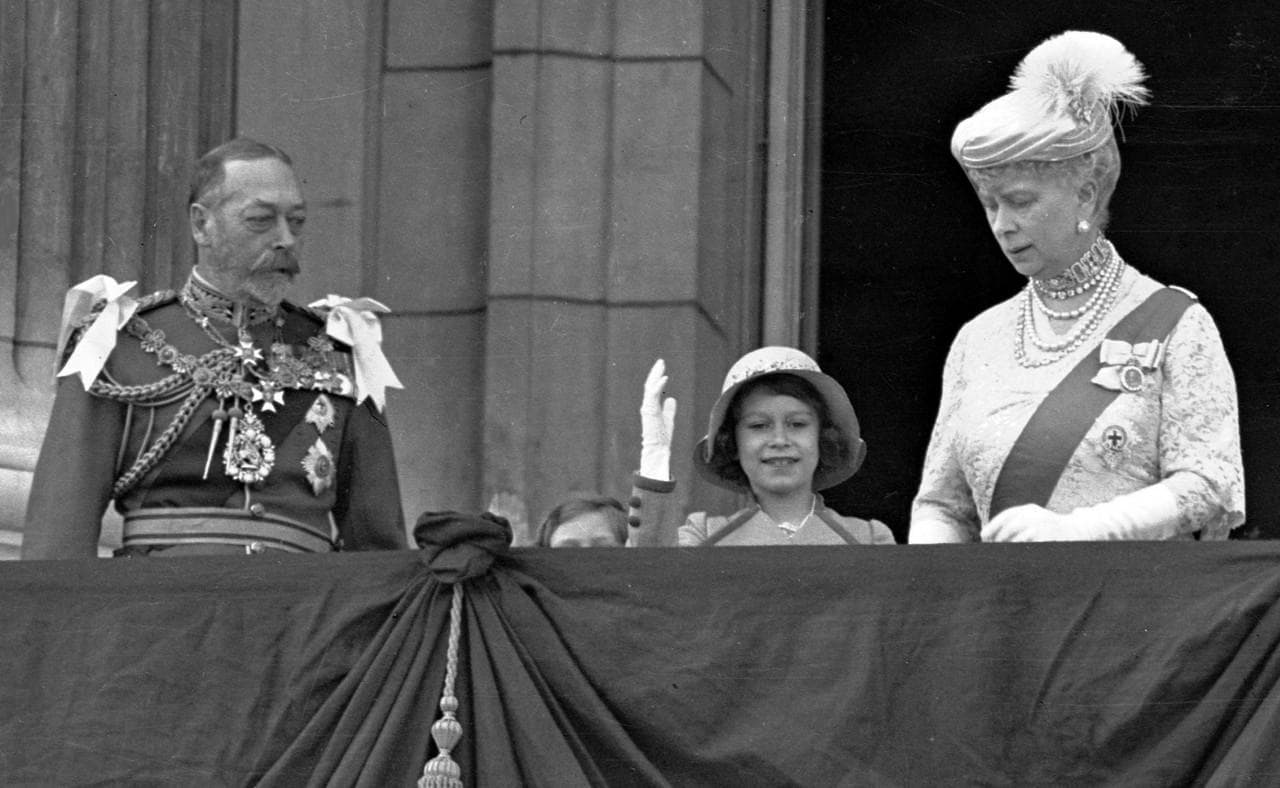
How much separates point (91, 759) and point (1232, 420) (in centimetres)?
199

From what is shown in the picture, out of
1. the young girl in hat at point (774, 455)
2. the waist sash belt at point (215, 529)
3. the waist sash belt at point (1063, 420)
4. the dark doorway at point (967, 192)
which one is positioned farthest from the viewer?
the dark doorway at point (967, 192)

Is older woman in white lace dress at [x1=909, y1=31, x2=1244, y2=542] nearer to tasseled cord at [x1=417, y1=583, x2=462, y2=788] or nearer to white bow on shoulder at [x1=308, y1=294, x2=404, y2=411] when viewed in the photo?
tasseled cord at [x1=417, y1=583, x2=462, y2=788]

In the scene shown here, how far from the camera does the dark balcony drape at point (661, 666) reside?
5906 millimetres

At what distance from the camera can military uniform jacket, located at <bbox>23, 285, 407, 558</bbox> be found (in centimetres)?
695

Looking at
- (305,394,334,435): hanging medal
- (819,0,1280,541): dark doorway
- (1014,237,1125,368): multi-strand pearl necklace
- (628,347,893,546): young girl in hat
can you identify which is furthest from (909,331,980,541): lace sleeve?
(819,0,1280,541): dark doorway

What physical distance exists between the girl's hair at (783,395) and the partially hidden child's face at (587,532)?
318 millimetres

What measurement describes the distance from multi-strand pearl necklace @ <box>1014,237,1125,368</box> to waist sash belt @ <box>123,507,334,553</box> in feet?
4.45

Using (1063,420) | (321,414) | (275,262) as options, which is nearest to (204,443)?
(321,414)

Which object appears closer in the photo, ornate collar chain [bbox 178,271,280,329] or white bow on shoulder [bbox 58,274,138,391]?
white bow on shoulder [bbox 58,274,138,391]

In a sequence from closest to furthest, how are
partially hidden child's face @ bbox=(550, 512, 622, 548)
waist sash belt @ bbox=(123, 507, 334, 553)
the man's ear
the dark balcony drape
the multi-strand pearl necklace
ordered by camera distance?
the dark balcony drape → the multi-strand pearl necklace → waist sash belt @ bbox=(123, 507, 334, 553) → the man's ear → partially hidden child's face @ bbox=(550, 512, 622, 548)

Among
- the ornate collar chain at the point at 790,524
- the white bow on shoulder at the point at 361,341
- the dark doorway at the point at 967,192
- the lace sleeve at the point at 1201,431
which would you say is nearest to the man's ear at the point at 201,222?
the white bow on shoulder at the point at 361,341

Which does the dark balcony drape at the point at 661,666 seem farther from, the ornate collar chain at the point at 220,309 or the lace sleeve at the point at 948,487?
the ornate collar chain at the point at 220,309

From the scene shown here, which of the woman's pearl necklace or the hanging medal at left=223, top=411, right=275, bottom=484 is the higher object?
the woman's pearl necklace

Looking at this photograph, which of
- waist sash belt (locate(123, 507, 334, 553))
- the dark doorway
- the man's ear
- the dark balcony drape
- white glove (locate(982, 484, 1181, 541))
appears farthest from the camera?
the dark doorway
